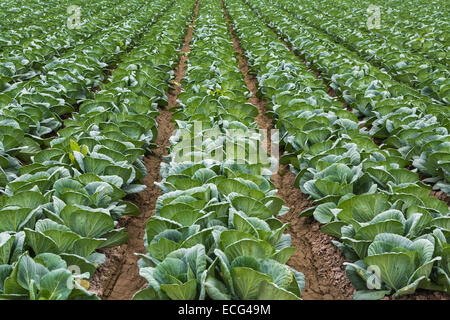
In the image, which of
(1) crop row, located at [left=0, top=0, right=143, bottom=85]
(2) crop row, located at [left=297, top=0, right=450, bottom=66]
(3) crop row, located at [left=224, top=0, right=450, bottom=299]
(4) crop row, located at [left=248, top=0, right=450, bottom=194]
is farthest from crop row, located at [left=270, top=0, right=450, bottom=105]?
(1) crop row, located at [left=0, top=0, right=143, bottom=85]

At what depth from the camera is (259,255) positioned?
2.79m

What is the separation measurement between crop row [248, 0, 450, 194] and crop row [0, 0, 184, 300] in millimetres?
3324

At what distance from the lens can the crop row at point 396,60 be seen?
7.54m

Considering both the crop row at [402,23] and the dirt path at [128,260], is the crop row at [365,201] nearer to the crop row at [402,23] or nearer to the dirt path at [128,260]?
the dirt path at [128,260]

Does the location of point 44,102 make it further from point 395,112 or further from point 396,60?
point 396,60

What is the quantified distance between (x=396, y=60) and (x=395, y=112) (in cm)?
387

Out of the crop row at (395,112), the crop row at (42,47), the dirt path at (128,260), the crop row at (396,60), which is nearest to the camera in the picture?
the dirt path at (128,260)

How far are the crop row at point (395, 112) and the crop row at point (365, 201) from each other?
0.46 m

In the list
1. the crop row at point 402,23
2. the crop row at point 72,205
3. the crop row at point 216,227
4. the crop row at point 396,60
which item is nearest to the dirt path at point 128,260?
the crop row at point 72,205

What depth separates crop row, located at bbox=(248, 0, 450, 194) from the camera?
482 cm

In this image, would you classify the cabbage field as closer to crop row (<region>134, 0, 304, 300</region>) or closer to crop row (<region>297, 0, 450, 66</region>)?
crop row (<region>134, 0, 304, 300</region>)
